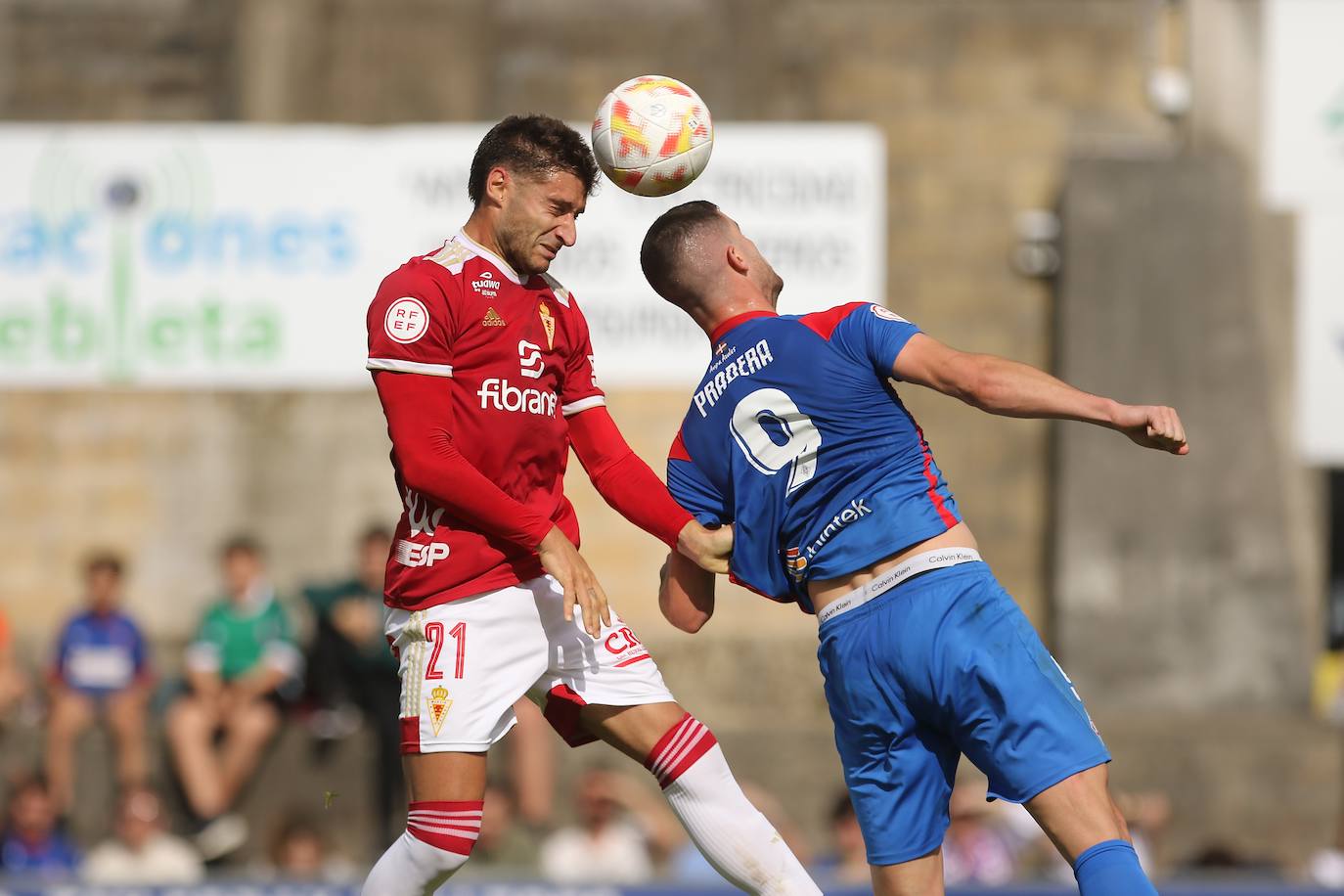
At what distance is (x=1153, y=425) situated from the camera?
4434mm

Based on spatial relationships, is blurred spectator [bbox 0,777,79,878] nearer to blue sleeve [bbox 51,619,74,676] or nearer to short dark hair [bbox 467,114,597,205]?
blue sleeve [bbox 51,619,74,676]

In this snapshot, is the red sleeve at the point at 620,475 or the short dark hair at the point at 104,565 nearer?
the red sleeve at the point at 620,475

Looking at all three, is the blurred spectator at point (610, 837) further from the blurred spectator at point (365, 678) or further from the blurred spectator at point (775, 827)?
the blurred spectator at point (365, 678)

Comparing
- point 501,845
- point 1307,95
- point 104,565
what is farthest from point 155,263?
point 1307,95

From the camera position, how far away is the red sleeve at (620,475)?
529 cm

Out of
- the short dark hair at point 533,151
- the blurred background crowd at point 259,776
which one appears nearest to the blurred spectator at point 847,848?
the blurred background crowd at point 259,776

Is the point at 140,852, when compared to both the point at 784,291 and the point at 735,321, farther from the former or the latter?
the point at 735,321

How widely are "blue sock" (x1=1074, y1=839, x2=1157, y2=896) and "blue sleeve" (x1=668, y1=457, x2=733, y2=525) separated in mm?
1424

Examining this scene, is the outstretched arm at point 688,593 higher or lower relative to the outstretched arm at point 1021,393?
lower

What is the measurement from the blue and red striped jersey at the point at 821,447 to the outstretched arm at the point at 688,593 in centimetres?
21

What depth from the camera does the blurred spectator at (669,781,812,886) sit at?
9578mm

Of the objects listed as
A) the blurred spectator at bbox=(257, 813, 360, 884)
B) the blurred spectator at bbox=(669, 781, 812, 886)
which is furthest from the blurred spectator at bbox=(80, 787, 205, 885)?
the blurred spectator at bbox=(669, 781, 812, 886)

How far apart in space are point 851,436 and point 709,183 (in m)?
8.46

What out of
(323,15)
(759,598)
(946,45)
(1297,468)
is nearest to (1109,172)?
(946,45)
